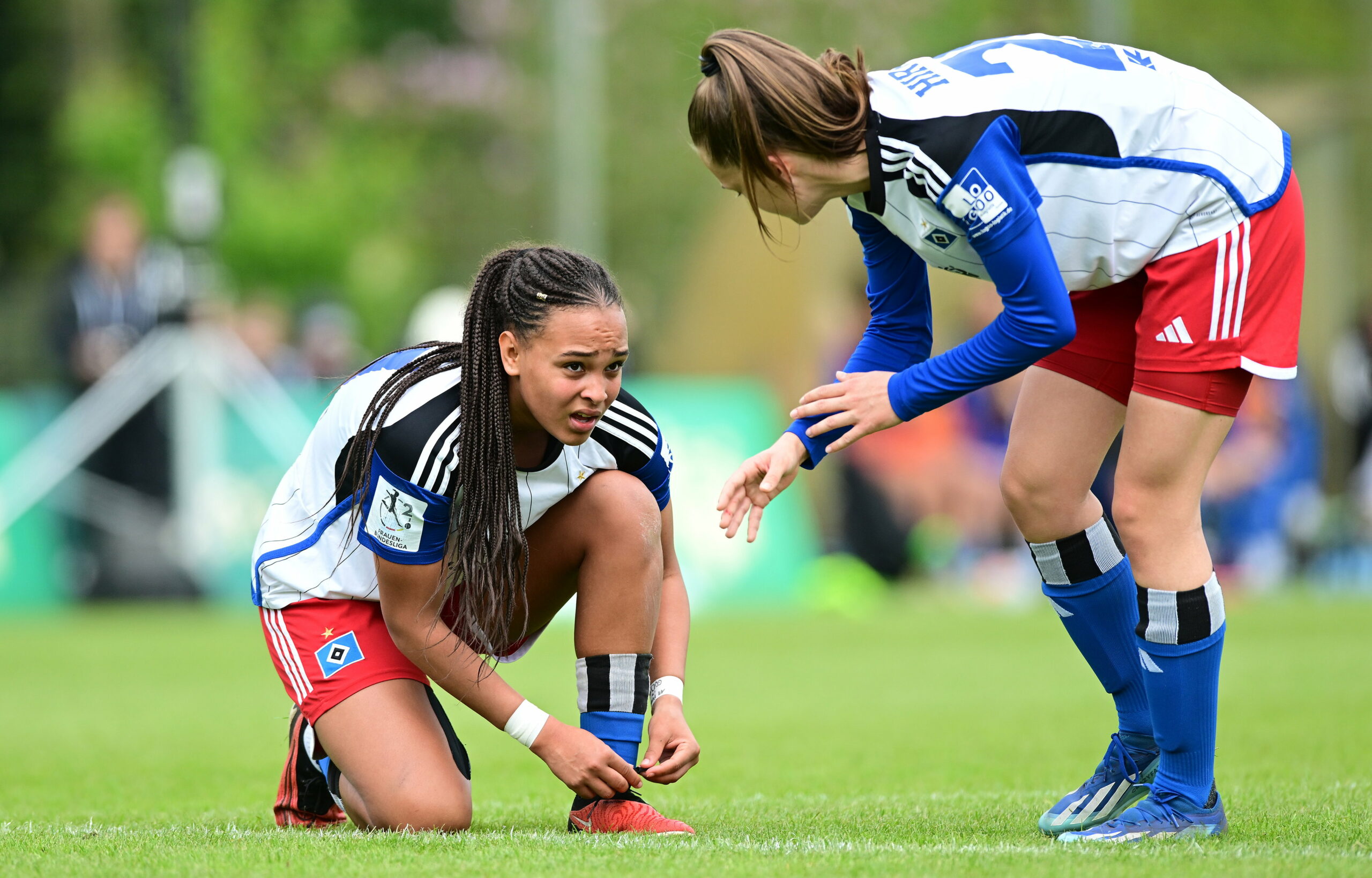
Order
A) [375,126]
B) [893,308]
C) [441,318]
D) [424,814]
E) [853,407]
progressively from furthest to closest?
[375,126] → [441,318] → [893,308] → [424,814] → [853,407]

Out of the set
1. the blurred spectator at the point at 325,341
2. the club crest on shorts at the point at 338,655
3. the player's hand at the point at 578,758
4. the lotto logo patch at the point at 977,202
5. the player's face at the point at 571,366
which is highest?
the lotto logo patch at the point at 977,202

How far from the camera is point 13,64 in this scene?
26953 mm

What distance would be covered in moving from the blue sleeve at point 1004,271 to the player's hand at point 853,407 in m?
0.07

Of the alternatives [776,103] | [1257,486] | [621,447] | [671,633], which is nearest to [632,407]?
[621,447]

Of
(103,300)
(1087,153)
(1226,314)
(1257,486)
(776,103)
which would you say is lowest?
(1257,486)

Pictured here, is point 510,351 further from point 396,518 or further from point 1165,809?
point 1165,809

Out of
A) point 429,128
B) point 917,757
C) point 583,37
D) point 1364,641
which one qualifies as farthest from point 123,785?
point 429,128

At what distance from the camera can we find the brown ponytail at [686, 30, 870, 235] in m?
3.47

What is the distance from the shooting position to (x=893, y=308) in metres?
4.10

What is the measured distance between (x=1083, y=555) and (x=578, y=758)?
133 centimetres

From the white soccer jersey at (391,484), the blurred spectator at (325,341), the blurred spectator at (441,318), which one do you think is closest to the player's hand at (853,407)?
the white soccer jersey at (391,484)

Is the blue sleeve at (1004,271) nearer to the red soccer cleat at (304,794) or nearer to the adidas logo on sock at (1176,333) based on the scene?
the adidas logo on sock at (1176,333)

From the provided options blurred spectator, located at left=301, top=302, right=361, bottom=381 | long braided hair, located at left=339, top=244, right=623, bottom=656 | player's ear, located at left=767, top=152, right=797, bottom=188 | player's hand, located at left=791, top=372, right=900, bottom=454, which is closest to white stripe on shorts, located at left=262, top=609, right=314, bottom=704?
long braided hair, located at left=339, top=244, right=623, bottom=656

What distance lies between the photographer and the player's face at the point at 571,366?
361 cm
